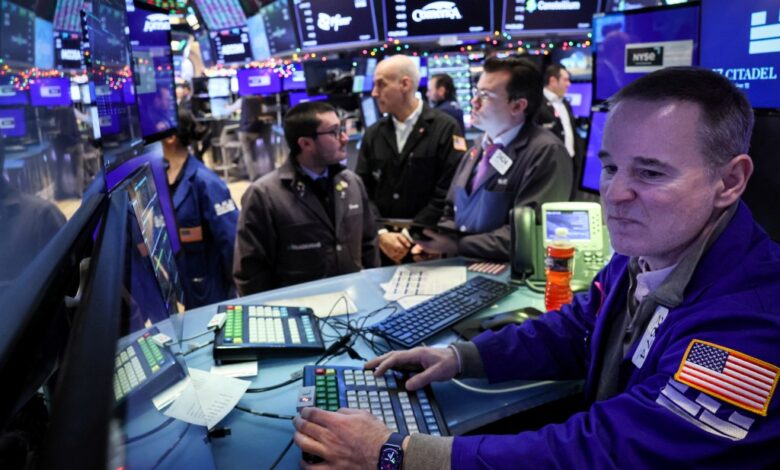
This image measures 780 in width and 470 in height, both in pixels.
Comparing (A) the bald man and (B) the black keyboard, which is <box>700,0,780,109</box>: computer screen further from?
(A) the bald man

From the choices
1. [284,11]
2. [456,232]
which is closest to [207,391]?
[456,232]

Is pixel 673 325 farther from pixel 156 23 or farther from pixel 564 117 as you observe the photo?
pixel 564 117

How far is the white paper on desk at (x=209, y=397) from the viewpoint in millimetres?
1138

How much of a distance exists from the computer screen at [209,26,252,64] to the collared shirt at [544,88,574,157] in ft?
17.0

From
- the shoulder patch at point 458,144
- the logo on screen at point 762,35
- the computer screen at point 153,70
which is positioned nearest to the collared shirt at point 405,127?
the shoulder patch at point 458,144

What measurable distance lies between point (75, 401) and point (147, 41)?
1.91m

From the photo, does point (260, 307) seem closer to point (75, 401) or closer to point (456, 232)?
point (456, 232)

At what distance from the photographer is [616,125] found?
1217mm

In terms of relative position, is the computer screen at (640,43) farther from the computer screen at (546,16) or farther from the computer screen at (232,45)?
the computer screen at (232,45)

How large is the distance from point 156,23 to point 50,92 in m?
0.68

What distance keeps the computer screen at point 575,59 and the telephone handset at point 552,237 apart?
649 centimetres

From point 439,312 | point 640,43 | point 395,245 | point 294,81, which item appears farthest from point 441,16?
point 294,81

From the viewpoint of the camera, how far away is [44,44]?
1425 mm

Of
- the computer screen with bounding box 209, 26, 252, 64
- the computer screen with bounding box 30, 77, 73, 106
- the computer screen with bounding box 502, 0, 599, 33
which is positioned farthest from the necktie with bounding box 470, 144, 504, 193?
the computer screen with bounding box 209, 26, 252, 64
